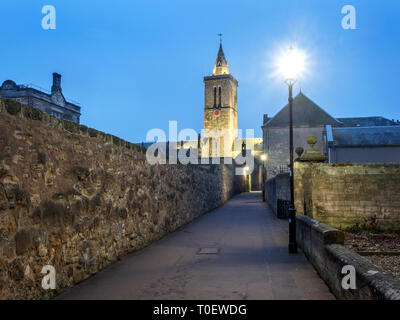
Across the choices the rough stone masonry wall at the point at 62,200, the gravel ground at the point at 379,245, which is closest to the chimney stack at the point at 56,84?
the rough stone masonry wall at the point at 62,200

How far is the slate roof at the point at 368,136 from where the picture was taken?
22.6 metres

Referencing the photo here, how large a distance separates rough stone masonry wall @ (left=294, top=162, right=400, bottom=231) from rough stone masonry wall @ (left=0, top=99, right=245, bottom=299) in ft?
24.8

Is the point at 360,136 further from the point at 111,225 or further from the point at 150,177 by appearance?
the point at 111,225

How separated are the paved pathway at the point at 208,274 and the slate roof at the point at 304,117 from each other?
1143 inches

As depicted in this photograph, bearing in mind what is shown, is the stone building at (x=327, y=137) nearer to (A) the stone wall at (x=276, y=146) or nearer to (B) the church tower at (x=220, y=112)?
(A) the stone wall at (x=276, y=146)

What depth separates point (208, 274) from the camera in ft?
19.2

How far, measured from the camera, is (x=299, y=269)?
6141 mm

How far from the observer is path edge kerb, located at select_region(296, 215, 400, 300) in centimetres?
305

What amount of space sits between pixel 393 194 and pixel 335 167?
2.38m

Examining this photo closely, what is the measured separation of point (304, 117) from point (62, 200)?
1394 inches

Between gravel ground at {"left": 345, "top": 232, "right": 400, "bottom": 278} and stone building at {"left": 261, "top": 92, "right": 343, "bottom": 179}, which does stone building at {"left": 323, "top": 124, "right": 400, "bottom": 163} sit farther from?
stone building at {"left": 261, "top": 92, "right": 343, "bottom": 179}
